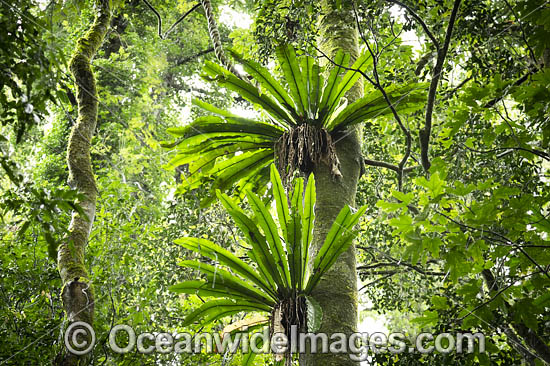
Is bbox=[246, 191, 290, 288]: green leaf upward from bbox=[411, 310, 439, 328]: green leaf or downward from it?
upward

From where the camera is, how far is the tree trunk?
75.7 inches

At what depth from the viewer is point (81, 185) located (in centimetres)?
212

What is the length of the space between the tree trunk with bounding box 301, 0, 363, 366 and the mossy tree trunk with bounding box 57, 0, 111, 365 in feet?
3.05

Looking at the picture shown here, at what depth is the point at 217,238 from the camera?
3805 millimetres

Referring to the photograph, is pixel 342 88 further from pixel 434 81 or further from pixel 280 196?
pixel 280 196

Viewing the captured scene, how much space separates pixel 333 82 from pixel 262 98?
16.4 inches

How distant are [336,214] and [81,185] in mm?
1244

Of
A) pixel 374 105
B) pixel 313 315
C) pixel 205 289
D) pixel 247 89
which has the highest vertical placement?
pixel 247 89

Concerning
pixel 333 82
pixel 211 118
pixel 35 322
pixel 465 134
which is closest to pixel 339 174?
pixel 333 82

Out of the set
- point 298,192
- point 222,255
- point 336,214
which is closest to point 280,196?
point 298,192

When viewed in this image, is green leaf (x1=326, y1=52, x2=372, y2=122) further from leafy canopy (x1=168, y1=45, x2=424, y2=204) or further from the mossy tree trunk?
the mossy tree trunk

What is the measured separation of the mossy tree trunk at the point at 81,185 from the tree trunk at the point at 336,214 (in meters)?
0.93

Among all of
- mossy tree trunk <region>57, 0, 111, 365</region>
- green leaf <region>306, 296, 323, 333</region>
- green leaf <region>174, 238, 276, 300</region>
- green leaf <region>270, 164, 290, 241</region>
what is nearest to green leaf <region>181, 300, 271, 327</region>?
green leaf <region>174, 238, 276, 300</region>

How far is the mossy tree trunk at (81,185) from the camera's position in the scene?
177 cm
